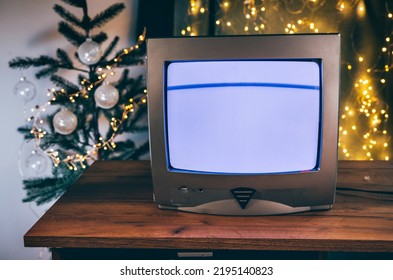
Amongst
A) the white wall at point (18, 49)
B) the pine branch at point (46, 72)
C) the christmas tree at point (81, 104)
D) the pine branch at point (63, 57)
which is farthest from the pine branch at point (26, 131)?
the pine branch at point (63, 57)

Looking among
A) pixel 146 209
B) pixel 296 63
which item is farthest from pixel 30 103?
pixel 296 63

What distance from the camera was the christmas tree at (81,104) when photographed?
2035 mm

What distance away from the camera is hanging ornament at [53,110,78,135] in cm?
196

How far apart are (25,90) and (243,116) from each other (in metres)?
1.29

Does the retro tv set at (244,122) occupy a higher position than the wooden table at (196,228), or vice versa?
the retro tv set at (244,122)

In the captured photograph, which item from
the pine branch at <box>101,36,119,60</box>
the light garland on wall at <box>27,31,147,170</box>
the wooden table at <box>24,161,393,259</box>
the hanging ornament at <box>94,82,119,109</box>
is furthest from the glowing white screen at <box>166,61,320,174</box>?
the pine branch at <box>101,36,119,60</box>

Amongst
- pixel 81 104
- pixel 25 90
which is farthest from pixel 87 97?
pixel 25 90

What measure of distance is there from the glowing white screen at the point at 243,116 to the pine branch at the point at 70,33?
0.97 meters

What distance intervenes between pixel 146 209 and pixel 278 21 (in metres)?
1.26

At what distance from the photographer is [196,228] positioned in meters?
1.21

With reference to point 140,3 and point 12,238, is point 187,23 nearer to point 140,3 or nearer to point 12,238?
point 140,3

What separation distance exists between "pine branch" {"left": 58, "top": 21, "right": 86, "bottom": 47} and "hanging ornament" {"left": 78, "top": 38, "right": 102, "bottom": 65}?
0.39 ft

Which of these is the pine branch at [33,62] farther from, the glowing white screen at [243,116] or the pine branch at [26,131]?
the glowing white screen at [243,116]

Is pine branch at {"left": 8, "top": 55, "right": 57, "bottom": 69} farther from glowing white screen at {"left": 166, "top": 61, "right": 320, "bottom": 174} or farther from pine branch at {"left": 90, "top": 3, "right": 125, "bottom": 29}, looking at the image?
glowing white screen at {"left": 166, "top": 61, "right": 320, "bottom": 174}
